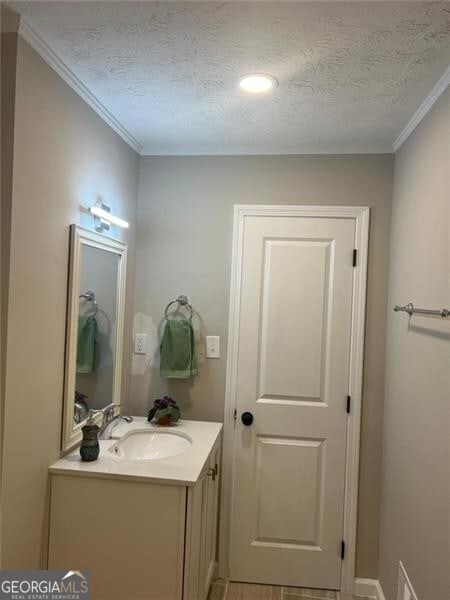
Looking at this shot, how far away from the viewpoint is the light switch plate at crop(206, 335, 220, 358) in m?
2.40

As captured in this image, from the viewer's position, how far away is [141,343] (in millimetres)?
2473

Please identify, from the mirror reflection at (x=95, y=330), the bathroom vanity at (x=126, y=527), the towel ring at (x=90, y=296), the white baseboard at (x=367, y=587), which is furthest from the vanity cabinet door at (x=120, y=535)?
the white baseboard at (x=367, y=587)

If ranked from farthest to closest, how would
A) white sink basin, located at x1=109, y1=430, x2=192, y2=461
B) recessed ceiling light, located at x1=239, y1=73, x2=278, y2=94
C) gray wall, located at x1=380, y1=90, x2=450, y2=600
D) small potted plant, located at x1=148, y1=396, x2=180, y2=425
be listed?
1. small potted plant, located at x1=148, y1=396, x2=180, y2=425
2. white sink basin, located at x1=109, y1=430, x2=192, y2=461
3. recessed ceiling light, located at x1=239, y1=73, x2=278, y2=94
4. gray wall, located at x1=380, y1=90, x2=450, y2=600

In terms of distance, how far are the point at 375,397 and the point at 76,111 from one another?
2.03m

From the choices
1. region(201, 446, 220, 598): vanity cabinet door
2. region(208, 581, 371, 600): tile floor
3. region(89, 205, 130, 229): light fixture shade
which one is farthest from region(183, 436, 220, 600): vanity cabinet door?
region(89, 205, 130, 229): light fixture shade

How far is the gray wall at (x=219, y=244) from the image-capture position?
2285mm

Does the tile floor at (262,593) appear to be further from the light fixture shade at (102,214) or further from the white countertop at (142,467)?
the light fixture shade at (102,214)

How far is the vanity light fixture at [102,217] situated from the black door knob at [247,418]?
1.22m

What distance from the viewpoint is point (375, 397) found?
7.48 feet

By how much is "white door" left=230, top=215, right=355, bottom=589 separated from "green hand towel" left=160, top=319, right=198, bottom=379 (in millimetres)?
284

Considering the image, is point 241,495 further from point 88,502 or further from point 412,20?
point 412,20

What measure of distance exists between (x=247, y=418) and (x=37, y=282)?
1384mm

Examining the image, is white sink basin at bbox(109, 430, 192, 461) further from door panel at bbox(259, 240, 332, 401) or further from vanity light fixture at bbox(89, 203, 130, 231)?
vanity light fixture at bbox(89, 203, 130, 231)

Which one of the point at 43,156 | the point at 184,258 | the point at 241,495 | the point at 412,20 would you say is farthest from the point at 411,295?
the point at 43,156
